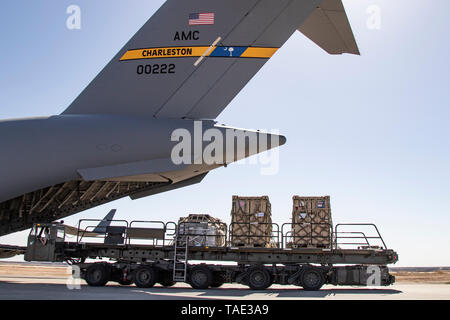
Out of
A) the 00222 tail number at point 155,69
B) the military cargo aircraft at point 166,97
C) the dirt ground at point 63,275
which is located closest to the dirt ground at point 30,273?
the dirt ground at point 63,275

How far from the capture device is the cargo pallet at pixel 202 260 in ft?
34.3

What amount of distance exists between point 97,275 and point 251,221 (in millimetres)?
4430

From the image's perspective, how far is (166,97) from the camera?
887cm

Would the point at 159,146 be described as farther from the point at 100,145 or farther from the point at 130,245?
the point at 130,245

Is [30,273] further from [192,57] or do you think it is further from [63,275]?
[192,57]

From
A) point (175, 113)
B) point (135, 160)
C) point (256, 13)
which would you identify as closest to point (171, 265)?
point (135, 160)

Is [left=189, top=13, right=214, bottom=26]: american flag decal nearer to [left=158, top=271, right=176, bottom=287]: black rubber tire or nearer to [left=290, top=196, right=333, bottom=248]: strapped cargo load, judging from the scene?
[left=290, top=196, right=333, bottom=248]: strapped cargo load

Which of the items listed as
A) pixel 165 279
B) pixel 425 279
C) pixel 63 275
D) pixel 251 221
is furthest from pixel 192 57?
pixel 425 279

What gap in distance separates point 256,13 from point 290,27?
733 mm

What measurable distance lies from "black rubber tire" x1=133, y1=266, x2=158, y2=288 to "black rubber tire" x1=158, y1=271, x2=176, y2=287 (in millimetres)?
394

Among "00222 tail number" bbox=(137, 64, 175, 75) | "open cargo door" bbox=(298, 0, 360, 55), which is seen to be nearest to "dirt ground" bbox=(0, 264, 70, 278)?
"00222 tail number" bbox=(137, 64, 175, 75)

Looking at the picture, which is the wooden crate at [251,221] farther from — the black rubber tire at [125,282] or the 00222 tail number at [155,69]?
the 00222 tail number at [155,69]

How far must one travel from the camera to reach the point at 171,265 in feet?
35.2

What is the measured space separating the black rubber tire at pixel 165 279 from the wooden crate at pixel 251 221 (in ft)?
6.43
